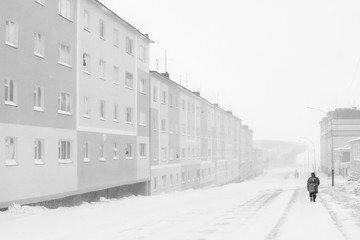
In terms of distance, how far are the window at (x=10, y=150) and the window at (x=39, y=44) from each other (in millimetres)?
4355

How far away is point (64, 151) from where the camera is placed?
2528cm

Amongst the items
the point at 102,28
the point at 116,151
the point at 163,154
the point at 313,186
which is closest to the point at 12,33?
the point at 102,28

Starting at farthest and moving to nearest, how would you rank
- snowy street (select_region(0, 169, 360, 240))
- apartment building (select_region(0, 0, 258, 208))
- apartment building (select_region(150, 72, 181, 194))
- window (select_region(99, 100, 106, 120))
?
apartment building (select_region(150, 72, 181, 194)) < window (select_region(99, 100, 106, 120)) < apartment building (select_region(0, 0, 258, 208)) < snowy street (select_region(0, 169, 360, 240))

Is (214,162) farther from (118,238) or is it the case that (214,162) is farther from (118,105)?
(118,238)

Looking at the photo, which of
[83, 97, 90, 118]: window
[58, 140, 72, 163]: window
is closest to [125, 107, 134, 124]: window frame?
[83, 97, 90, 118]: window

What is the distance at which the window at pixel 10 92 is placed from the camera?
804 inches

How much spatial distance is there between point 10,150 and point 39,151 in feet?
7.85

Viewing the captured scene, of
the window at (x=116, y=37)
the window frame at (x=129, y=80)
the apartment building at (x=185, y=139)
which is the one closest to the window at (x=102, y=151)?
the window frame at (x=129, y=80)

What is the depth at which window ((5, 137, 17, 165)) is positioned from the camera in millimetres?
20156

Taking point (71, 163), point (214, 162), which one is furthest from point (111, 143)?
point (214, 162)

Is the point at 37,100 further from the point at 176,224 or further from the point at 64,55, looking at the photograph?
the point at 176,224

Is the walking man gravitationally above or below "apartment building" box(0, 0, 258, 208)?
below

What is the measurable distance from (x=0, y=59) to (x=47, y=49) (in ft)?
13.3

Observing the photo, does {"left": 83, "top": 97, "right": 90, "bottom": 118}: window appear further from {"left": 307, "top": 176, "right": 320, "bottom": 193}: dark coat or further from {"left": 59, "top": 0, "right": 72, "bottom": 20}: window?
{"left": 307, "top": 176, "right": 320, "bottom": 193}: dark coat
